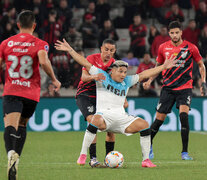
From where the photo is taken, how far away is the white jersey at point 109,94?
24.7 feet

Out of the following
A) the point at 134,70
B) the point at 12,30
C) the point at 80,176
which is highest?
the point at 12,30

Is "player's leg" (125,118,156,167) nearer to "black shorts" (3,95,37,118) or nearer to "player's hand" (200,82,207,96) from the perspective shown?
"black shorts" (3,95,37,118)

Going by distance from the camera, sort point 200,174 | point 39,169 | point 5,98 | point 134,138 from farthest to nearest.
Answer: point 134,138
point 39,169
point 200,174
point 5,98

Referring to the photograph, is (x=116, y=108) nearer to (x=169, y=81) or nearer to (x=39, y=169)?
(x=39, y=169)

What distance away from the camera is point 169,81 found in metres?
9.18

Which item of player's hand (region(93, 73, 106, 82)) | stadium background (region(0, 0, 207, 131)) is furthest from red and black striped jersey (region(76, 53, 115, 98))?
stadium background (region(0, 0, 207, 131))

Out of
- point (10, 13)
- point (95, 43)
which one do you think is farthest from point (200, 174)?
point (10, 13)

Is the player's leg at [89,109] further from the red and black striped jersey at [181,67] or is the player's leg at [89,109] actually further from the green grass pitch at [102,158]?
the red and black striped jersey at [181,67]

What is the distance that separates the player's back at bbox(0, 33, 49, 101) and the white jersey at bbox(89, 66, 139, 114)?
1441 mm

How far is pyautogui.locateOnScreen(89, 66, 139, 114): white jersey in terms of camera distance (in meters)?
7.53

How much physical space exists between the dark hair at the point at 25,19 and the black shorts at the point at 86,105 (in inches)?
79.0

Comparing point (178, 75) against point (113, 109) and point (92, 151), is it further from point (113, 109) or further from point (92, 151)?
point (92, 151)

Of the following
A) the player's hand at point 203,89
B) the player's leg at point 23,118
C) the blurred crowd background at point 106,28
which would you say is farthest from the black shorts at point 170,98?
the blurred crowd background at point 106,28

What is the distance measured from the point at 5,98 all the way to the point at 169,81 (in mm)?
3686
